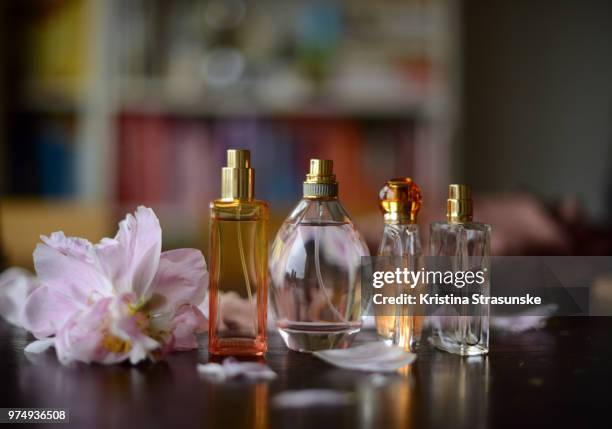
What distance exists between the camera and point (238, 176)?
2.48ft

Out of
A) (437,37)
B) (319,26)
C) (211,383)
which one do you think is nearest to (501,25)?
(437,37)

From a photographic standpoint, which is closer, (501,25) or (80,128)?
(80,128)

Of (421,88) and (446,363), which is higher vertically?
(421,88)

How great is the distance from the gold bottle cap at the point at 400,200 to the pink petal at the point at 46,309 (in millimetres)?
309

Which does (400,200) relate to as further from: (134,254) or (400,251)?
(134,254)

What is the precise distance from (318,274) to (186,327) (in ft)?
0.45

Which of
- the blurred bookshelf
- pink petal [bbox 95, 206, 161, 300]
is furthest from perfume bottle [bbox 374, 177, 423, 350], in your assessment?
the blurred bookshelf

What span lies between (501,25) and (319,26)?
2.87ft

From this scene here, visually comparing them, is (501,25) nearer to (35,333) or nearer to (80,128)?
(80,128)

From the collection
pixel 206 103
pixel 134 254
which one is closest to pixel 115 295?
pixel 134 254

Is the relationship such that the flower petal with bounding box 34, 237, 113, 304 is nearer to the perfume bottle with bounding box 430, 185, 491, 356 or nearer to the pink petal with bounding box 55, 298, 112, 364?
the pink petal with bounding box 55, 298, 112, 364

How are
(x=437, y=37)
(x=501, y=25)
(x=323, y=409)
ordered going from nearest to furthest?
(x=323, y=409) → (x=437, y=37) → (x=501, y=25)

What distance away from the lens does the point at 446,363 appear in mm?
749

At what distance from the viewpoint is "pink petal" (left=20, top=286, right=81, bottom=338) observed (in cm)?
75
